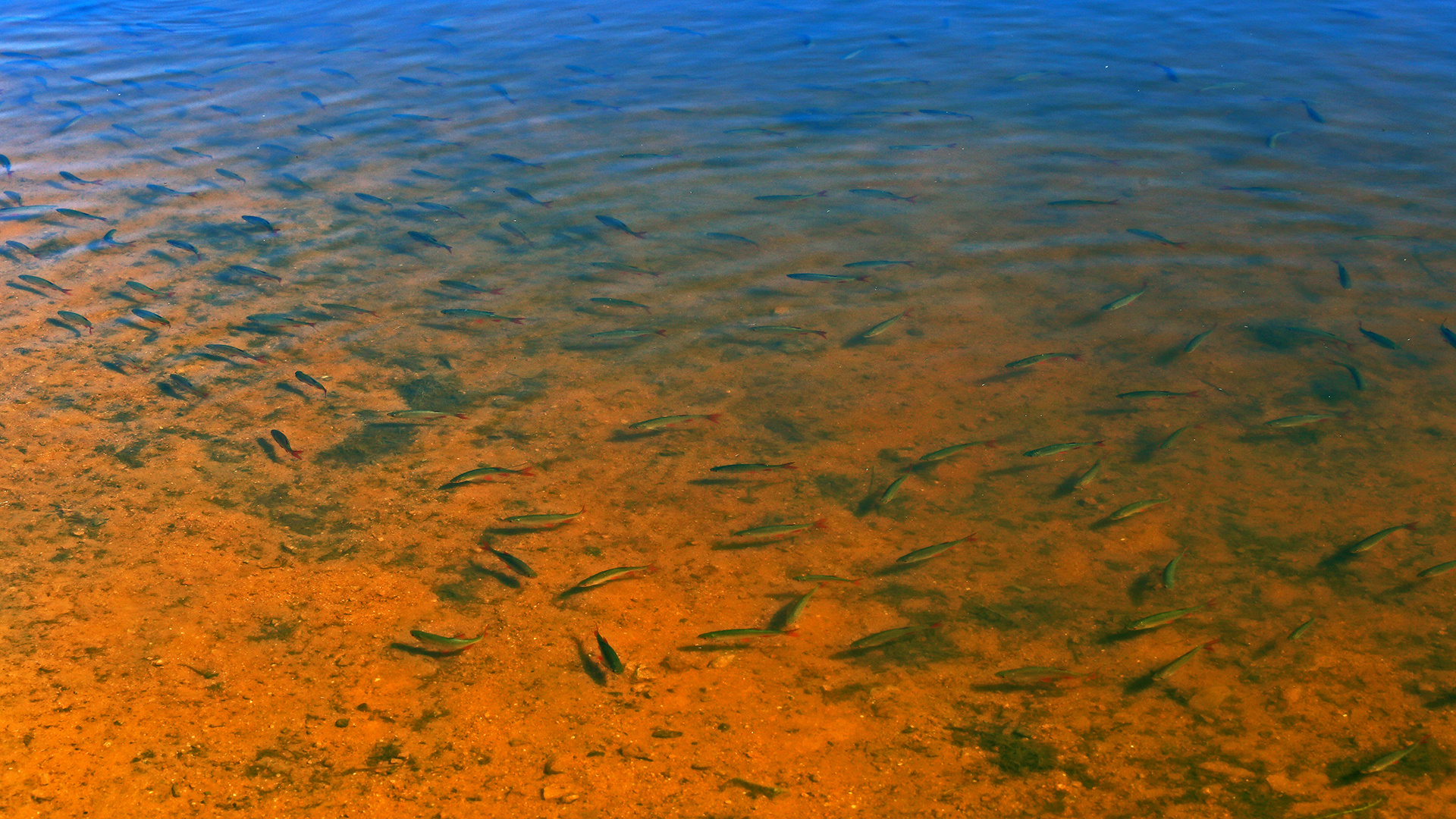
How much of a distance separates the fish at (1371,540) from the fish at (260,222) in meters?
8.93

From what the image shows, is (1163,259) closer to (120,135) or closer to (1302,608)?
(1302,608)

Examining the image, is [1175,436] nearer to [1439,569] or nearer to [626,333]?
[1439,569]

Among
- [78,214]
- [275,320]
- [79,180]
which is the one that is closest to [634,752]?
[275,320]

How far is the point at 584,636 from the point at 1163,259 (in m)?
5.82

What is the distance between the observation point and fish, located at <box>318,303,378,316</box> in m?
7.11

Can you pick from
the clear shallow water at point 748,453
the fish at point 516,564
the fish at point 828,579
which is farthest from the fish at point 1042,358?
the fish at point 516,564

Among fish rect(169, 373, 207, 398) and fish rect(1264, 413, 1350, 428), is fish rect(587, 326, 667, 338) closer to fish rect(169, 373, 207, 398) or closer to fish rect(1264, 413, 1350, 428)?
fish rect(169, 373, 207, 398)

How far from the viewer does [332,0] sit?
55.2 ft

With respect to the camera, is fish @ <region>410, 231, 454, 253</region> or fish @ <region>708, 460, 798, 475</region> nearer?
fish @ <region>708, 460, 798, 475</region>

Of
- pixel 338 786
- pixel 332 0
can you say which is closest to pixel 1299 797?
pixel 338 786

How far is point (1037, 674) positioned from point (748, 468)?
1909 mm

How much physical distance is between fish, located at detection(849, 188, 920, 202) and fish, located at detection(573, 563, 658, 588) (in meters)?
5.18

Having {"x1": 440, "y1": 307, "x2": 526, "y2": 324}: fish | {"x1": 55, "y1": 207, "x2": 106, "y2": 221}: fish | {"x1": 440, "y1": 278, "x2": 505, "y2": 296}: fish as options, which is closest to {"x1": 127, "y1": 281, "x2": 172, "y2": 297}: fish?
{"x1": 55, "y1": 207, "x2": 106, "y2": 221}: fish

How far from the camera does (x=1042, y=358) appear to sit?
5.98 metres
